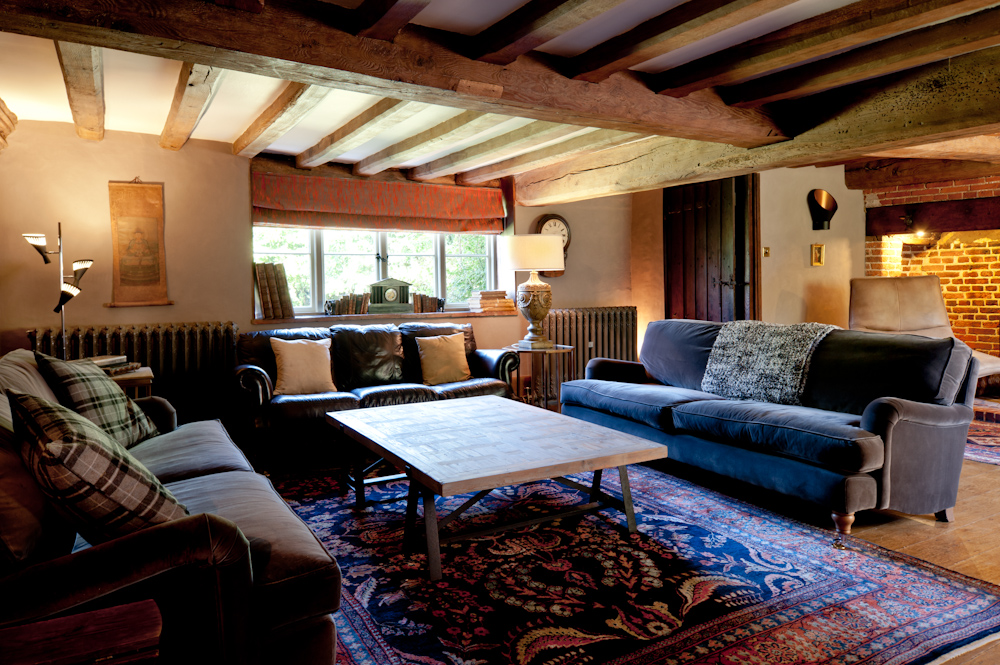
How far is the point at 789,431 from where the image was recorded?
301 centimetres

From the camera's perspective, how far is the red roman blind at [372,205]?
203 inches

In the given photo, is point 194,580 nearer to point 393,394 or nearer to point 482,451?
point 482,451

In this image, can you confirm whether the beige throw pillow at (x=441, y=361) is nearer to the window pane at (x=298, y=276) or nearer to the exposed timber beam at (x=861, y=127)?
the window pane at (x=298, y=276)

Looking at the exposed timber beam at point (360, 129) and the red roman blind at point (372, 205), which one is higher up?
the exposed timber beam at point (360, 129)

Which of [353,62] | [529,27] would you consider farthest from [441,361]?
[529,27]

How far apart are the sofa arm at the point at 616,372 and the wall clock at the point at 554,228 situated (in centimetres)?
178

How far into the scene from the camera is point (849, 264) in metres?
6.77

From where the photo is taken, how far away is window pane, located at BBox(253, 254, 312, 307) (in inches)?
214

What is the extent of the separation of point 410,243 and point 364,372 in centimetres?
166

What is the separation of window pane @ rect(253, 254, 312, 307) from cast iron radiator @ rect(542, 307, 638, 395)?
223cm

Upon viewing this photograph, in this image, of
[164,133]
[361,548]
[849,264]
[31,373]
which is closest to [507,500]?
[361,548]

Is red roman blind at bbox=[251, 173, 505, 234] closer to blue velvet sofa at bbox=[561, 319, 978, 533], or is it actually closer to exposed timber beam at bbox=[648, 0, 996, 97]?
blue velvet sofa at bbox=[561, 319, 978, 533]

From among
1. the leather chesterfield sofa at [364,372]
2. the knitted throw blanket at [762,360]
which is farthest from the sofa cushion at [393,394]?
the knitted throw blanket at [762,360]

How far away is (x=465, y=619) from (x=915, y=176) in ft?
21.0
